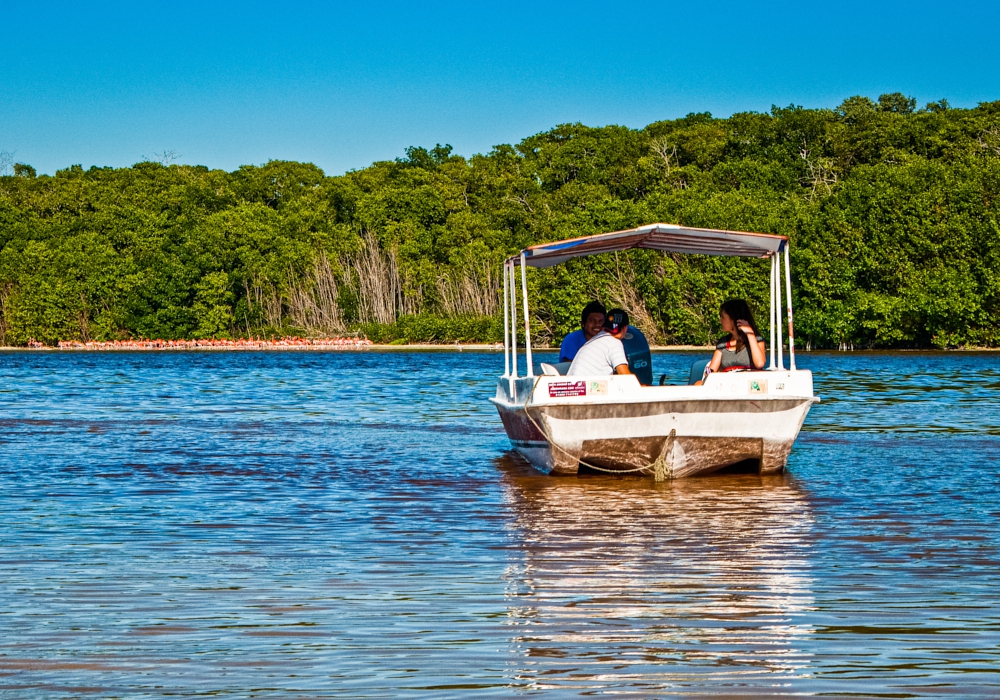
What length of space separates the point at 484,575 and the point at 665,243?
8300 millimetres

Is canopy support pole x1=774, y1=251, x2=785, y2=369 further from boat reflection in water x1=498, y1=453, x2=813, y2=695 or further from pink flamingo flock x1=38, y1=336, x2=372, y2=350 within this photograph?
pink flamingo flock x1=38, y1=336, x2=372, y2=350

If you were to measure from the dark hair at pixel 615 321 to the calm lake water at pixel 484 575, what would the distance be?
73.9 inches

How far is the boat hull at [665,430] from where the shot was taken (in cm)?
1391

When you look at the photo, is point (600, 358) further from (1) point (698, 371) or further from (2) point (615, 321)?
(1) point (698, 371)

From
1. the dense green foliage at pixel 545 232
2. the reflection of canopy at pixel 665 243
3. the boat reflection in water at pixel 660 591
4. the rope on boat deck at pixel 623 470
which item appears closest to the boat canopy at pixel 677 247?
the reflection of canopy at pixel 665 243

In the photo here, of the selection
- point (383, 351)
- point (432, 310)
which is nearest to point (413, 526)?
point (383, 351)

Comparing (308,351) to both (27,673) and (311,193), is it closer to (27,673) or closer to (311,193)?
(311,193)

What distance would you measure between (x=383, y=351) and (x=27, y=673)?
87.4 m

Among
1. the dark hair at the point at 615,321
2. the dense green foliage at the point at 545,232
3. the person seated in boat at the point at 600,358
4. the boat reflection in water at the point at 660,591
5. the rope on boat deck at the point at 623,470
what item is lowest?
the boat reflection in water at the point at 660,591

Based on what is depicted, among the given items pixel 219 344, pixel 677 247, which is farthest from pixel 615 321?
pixel 219 344

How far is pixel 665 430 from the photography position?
14078 millimetres

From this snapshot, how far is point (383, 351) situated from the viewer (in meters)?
93.4

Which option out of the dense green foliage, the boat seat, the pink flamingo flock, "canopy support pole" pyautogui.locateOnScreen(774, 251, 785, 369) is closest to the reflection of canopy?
"canopy support pole" pyautogui.locateOnScreen(774, 251, 785, 369)

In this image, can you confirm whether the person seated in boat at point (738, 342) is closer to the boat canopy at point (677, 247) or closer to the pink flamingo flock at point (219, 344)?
the boat canopy at point (677, 247)
